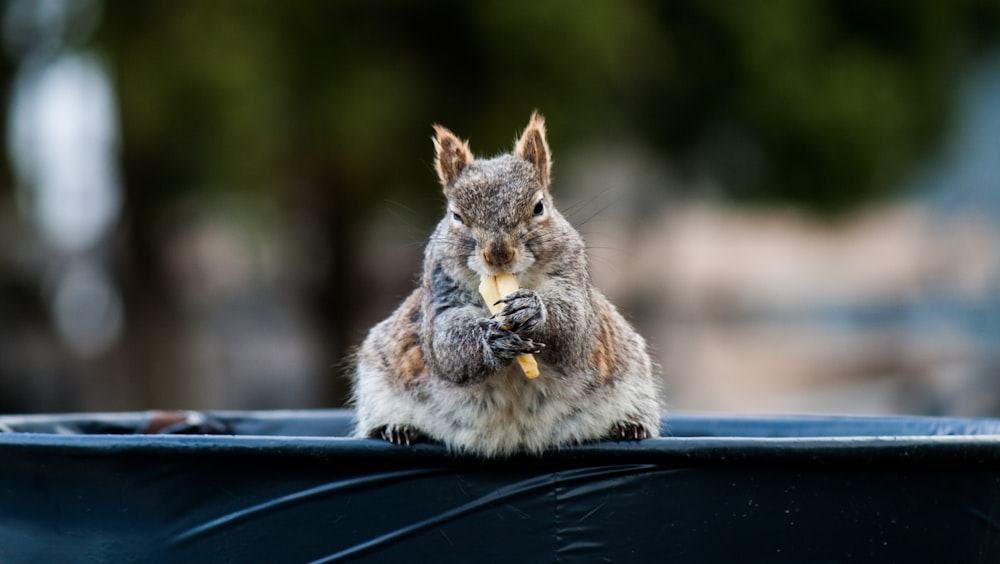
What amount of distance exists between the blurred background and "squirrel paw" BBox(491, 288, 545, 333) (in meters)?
3.41

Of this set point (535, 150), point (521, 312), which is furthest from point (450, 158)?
point (521, 312)

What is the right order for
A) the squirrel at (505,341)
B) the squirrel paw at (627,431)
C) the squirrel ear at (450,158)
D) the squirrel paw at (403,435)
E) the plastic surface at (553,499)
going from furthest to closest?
the squirrel ear at (450,158) < the squirrel paw at (627,431) < the squirrel paw at (403,435) < the squirrel at (505,341) < the plastic surface at (553,499)

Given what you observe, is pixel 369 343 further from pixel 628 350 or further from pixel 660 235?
pixel 660 235

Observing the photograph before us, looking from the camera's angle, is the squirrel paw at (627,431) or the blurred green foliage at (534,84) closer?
the squirrel paw at (627,431)

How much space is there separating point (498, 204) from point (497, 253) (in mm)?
140

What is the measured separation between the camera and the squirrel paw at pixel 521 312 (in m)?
2.41

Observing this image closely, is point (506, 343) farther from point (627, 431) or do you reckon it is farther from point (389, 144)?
point (389, 144)

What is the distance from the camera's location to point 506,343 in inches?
94.9

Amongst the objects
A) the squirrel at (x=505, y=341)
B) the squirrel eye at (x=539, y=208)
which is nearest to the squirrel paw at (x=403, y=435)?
the squirrel at (x=505, y=341)

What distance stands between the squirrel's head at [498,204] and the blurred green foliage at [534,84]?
5.01 metres

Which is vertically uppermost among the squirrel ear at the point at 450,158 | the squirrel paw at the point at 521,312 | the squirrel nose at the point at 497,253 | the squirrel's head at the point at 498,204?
the squirrel ear at the point at 450,158

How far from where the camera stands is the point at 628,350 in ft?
9.72

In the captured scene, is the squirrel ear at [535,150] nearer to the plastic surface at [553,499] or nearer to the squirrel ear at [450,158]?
the squirrel ear at [450,158]

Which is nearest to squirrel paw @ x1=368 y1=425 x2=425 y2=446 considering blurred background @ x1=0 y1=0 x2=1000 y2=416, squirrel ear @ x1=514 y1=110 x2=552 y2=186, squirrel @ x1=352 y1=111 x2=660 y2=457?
squirrel @ x1=352 y1=111 x2=660 y2=457
